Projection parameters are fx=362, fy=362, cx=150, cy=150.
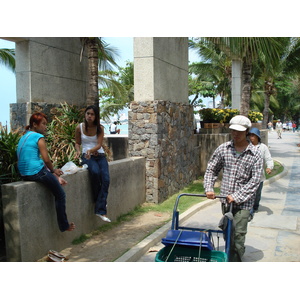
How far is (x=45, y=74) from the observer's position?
9.08 m

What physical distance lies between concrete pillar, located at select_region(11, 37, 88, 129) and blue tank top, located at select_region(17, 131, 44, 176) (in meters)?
4.30

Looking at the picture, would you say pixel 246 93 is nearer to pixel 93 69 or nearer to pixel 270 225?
pixel 93 69

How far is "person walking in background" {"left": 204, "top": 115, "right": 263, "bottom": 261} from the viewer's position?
4.24 meters

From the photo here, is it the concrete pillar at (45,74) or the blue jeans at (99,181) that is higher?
the concrete pillar at (45,74)

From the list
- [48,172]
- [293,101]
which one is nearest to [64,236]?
[48,172]

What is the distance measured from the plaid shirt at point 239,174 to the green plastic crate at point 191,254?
2.92 ft

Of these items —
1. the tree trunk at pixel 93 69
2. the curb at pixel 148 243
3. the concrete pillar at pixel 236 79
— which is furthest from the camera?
the concrete pillar at pixel 236 79

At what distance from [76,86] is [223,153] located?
22.3ft

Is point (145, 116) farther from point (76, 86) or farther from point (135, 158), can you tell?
point (76, 86)

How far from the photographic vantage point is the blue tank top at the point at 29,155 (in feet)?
15.3

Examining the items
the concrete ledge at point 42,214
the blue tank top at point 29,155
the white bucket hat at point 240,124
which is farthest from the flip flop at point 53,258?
the white bucket hat at point 240,124

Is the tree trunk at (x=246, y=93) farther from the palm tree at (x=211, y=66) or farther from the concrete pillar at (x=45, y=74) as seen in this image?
the concrete pillar at (x=45, y=74)

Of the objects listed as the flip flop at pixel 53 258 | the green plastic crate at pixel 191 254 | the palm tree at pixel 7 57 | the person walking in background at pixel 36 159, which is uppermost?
A: the palm tree at pixel 7 57

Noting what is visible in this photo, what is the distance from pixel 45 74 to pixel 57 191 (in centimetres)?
510
